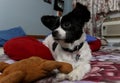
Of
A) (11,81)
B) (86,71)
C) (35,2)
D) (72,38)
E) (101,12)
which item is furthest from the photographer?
(101,12)

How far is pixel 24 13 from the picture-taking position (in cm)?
311

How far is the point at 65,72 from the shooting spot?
1035mm

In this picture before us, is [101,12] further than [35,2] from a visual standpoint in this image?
Yes

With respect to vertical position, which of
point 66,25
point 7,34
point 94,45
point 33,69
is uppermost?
point 66,25

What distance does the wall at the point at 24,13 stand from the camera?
2752 mm

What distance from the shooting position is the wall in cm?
275

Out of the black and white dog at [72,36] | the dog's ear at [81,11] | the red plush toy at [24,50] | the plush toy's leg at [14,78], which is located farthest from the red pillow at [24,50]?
the plush toy's leg at [14,78]

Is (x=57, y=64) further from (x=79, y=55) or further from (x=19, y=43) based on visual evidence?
(x=19, y=43)

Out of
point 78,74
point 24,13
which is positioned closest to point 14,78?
point 78,74

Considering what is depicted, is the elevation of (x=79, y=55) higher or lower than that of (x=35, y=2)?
lower

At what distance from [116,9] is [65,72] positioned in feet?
8.47

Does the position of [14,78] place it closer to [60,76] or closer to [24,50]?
[60,76]

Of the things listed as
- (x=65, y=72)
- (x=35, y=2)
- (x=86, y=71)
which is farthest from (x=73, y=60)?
Result: (x=35, y=2)

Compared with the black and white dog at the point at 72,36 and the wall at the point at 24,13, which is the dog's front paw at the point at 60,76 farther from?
the wall at the point at 24,13
